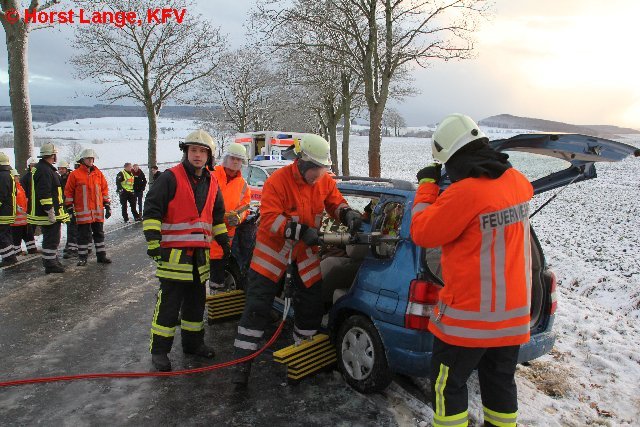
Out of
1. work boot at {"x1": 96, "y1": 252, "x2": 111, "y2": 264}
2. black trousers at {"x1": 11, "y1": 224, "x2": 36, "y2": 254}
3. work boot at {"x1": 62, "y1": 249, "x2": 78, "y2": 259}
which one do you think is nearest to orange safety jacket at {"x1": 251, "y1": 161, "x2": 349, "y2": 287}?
work boot at {"x1": 96, "y1": 252, "x2": 111, "y2": 264}

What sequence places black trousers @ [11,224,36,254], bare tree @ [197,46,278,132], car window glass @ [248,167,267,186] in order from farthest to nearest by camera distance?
bare tree @ [197,46,278,132] < car window glass @ [248,167,267,186] < black trousers @ [11,224,36,254]

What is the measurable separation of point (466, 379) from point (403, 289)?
0.80 m

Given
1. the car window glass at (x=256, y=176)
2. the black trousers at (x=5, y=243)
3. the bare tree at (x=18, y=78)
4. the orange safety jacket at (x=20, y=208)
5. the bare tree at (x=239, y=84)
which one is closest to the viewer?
the black trousers at (x=5, y=243)

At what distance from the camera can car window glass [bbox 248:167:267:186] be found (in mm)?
11295

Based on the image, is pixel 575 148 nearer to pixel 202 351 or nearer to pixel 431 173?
pixel 431 173

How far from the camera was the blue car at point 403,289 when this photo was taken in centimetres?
300

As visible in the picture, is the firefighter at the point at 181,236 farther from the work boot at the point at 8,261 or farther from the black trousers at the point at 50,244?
the work boot at the point at 8,261

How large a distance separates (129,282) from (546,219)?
1150 cm

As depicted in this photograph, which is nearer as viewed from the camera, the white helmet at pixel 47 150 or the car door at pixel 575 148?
the car door at pixel 575 148

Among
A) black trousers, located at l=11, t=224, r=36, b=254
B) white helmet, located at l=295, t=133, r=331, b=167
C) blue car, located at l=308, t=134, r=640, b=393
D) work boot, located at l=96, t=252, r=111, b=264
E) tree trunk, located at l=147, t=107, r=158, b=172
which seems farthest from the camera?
tree trunk, located at l=147, t=107, r=158, b=172

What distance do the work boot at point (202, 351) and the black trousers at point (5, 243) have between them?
207 inches

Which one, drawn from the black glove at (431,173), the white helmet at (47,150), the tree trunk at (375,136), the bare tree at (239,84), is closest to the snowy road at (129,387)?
the black glove at (431,173)

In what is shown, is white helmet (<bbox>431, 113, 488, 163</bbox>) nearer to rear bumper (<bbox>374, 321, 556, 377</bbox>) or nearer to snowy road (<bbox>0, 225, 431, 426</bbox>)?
rear bumper (<bbox>374, 321, 556, 377</bbox>)

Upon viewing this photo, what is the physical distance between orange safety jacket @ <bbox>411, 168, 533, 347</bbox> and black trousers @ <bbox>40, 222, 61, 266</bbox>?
673 cm
